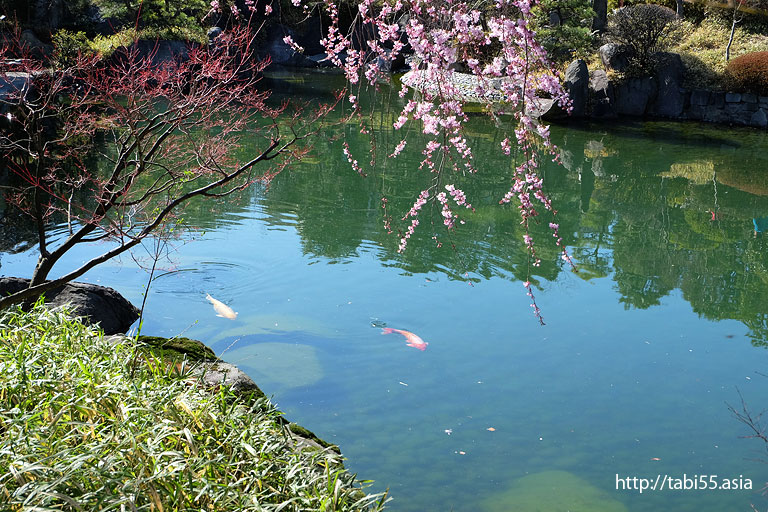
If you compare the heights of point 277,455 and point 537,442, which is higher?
point 277,455

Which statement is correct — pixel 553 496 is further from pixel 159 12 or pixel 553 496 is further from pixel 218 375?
pixel 159 12

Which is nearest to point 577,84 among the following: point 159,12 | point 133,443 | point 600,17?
point 600,17

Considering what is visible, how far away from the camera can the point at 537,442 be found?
3.99m

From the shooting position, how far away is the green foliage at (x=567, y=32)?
1349cm

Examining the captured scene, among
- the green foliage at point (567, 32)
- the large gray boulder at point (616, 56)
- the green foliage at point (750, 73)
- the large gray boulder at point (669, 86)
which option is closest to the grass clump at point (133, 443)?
the green foliage at point (567, 32)

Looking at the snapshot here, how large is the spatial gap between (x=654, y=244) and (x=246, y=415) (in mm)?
6071

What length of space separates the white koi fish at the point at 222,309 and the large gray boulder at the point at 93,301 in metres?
0.64

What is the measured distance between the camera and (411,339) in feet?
16.8

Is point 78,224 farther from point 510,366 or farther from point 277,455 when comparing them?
point 277,455

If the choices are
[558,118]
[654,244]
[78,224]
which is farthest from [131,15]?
[654,244]

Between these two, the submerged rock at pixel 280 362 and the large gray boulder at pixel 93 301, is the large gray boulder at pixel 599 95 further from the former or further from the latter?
the large gray boulder at pixel 93 301

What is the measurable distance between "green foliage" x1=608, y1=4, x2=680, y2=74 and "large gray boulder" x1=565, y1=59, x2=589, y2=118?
1.24m

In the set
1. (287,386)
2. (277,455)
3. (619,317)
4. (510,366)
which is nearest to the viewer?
(277,455)

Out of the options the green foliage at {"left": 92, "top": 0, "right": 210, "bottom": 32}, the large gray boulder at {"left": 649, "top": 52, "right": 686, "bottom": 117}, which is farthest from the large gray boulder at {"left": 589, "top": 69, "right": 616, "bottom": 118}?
the green foliage at {"left": 92, "top": 0, "right": 210, "bottom": 32}
